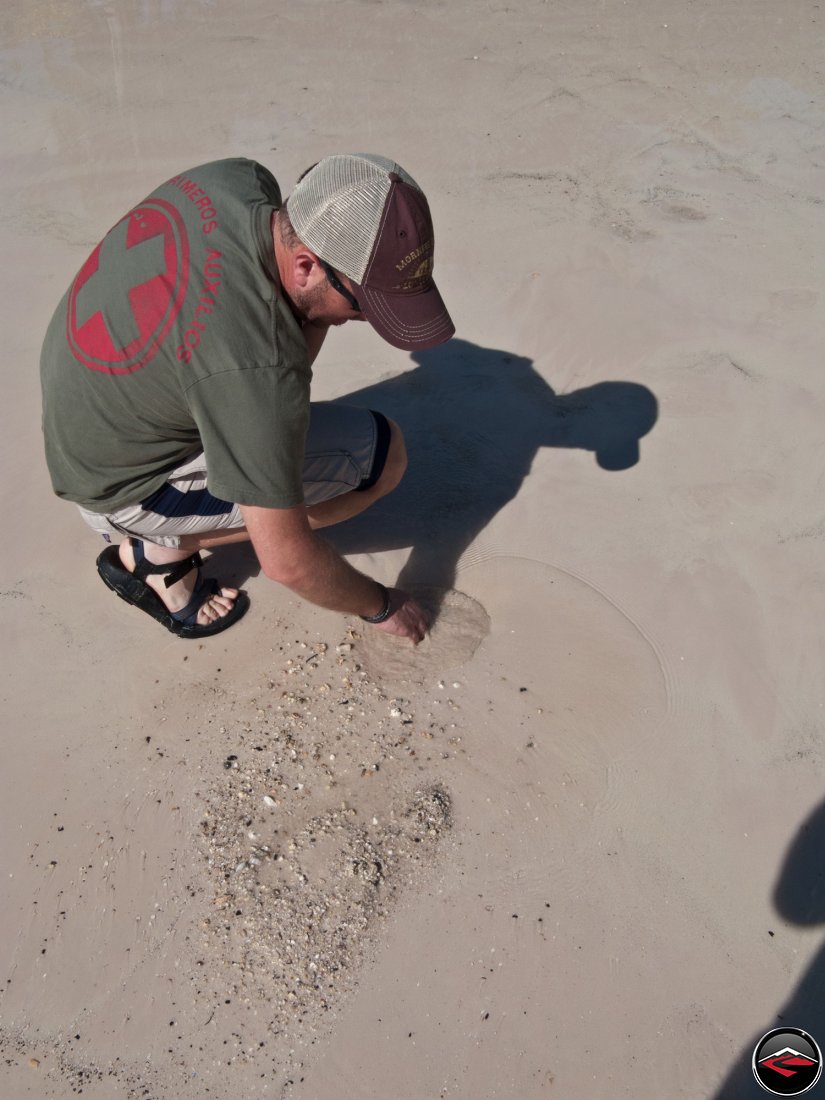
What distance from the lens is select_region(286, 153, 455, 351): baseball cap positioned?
1.65 metres

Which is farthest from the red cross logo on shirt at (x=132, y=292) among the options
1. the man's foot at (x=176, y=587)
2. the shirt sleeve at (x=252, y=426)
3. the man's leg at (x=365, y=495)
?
the man's leg at (x=365, y=495)

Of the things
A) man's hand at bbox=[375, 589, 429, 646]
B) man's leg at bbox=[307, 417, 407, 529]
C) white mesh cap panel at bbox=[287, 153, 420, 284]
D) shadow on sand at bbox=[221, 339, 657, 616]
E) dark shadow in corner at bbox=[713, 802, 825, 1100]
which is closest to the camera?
white mesh cap panel at bbox=[287, 153, 420, 284]

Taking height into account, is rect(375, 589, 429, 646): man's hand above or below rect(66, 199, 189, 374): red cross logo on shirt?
below

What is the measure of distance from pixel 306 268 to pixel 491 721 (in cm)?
122

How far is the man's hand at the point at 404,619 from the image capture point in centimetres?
231

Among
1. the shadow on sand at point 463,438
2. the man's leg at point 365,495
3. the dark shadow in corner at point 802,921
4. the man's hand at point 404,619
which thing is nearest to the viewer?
the dark shadow in corner at point 802,921

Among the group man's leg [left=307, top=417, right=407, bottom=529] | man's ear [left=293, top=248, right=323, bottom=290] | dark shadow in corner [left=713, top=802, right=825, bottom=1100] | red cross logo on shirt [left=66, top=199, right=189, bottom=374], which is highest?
man's ear [left=293, top=248, right=323, bottom=290]

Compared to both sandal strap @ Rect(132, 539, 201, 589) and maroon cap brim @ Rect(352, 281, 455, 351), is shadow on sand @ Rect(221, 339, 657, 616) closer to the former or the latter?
sandal strap @ Rect(132, 539, 201, 589)

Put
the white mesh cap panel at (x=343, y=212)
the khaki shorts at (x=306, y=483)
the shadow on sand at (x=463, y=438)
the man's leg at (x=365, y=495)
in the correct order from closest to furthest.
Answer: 1. the white mesh cap panel at (x=343, y=212)
2. the khaki shorts at (x=306, y=483)
3. the man's leg at (x=365, y=495)
4. the shadow on sand at (x=463, y=438)

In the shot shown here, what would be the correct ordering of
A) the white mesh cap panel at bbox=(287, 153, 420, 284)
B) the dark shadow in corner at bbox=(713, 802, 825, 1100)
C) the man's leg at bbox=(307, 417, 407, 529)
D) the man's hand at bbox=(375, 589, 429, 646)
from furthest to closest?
the man's leg at bbox=(307, 417, 407, 529) → the man's hand at bbox=(375, 589, 429, 646) → the dark shadow in corner at bbox=(713, 802, 825, 1100) → the white mesh cap panel at bbox=(287, 153, 420, 284)

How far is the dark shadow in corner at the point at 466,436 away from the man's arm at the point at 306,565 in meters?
0.42

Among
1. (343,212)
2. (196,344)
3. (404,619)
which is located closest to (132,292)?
(196,344)

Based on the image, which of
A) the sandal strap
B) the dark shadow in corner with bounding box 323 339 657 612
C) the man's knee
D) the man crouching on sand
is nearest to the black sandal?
the sandal strap

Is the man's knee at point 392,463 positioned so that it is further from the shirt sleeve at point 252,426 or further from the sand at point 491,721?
the shirt sleeve at point 252,426
